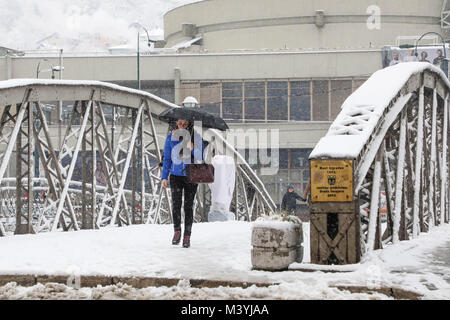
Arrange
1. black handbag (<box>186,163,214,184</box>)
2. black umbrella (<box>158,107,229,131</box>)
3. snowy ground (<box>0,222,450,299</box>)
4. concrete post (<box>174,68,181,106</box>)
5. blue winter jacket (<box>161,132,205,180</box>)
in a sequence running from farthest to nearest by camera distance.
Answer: concrete post (<box>174,68,181,106</box>), black umbrella (<box>158,107,229,131</box>), blue winter jacket (<box>161,132,205,180</box>), black handbag (<box>186,163,214,184</box>), snowy ground (<box>0,222,450,299</box>)

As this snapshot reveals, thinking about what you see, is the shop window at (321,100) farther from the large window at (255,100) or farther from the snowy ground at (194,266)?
Result: the snowy ground at (194,266)

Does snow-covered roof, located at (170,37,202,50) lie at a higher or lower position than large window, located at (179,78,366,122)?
higher

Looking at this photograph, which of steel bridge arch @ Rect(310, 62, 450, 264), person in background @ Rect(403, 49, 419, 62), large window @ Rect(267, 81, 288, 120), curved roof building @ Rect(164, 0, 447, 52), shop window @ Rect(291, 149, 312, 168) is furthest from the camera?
curved roof building @ Rect(164, 0, 447, 52)

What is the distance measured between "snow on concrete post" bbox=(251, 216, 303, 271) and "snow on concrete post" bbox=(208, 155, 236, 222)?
33.0 feet

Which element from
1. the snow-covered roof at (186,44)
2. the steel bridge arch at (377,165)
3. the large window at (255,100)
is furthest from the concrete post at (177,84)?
the steel bridge arch at (377,165)

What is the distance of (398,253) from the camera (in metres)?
9.37

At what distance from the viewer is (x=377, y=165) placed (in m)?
9.42

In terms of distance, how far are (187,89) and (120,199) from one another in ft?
123

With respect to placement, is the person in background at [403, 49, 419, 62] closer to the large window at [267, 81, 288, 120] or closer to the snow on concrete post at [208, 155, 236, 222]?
the large window at [267, 81, 288, 120]

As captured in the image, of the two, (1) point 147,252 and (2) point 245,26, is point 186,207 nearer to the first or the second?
(1) point 147,252

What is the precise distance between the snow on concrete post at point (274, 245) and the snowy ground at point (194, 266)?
148 millimetres

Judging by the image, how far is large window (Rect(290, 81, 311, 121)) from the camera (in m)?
51.8

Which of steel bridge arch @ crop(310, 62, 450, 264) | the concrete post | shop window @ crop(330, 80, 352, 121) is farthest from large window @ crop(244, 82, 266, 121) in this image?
steel bridge arch @ crop(310, 62, 450, 264)
